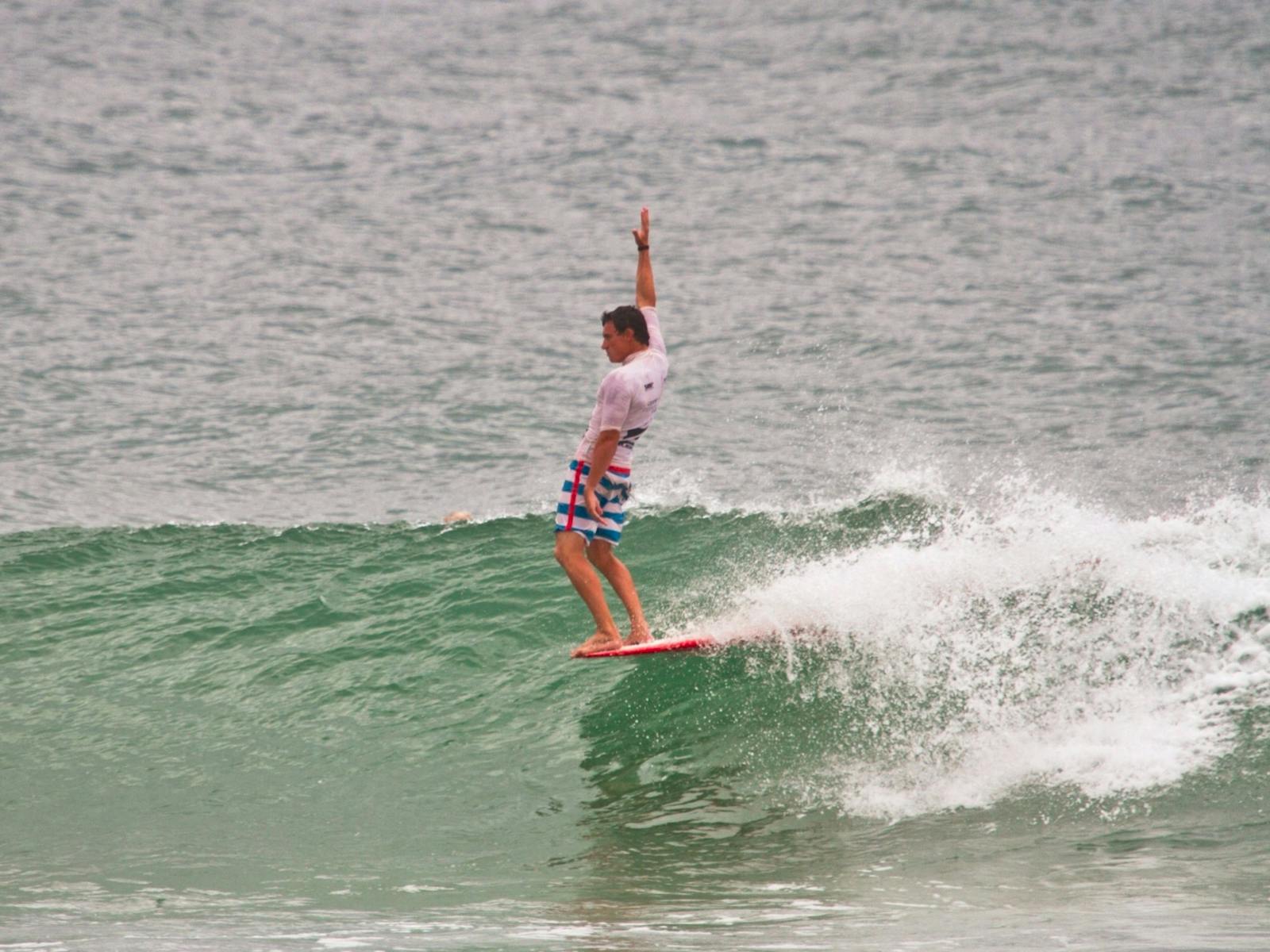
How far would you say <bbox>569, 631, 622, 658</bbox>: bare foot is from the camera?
7590 millimetres

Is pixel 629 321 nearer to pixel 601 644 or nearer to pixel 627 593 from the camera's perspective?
pixel 627 593

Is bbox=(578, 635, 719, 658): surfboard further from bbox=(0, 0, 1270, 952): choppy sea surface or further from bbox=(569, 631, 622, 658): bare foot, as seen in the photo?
bbox=(0, 0, 1270, 952): choppy sea surface

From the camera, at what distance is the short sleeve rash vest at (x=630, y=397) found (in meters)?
A: 7.12

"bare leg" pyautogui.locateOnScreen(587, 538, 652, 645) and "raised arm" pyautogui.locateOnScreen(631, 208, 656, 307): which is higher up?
"raised arm" pyautogui.locateOnScreen(631, 208, 656, 307)

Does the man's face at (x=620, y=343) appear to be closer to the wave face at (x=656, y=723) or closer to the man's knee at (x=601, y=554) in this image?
the man's knee at (x=601, y=554)

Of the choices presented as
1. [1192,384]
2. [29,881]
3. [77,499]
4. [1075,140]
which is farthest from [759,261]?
[29,881]

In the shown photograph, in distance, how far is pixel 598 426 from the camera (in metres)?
7.27

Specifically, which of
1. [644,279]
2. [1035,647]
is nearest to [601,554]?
[644,279]

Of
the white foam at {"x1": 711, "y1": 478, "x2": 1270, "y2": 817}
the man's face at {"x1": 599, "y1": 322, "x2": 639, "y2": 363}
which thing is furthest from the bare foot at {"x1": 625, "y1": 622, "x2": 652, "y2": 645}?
the man's face at {"x1": 599, "y1": 322, "x2": 639, "y2": 363}

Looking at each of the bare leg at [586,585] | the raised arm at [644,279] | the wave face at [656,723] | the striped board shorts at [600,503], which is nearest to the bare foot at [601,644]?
the bare leg at [586,585]

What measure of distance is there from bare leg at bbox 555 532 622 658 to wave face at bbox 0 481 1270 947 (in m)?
0.70

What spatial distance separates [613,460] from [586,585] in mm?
679

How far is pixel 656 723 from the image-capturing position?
827 centimetres

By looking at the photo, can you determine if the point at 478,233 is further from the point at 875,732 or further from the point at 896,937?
the point at 896,937
